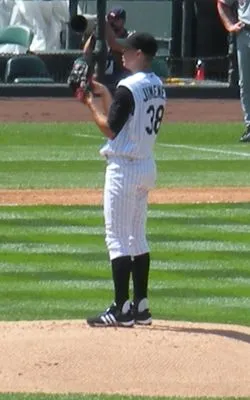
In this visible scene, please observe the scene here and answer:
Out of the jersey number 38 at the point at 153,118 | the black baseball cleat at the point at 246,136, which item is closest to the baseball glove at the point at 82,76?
the jersey number 38 at the point at 153,118

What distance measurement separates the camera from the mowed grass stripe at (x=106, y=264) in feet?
29.0

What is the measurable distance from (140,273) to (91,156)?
27.7 feet

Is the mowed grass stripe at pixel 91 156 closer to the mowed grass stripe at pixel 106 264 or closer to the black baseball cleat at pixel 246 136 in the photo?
the black baseball cleat at pixel 246 136

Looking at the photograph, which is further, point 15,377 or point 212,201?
point 212,201

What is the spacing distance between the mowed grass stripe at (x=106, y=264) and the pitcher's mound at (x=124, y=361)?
1.01m

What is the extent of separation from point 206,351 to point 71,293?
6.86ft

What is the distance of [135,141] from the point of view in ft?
24.8

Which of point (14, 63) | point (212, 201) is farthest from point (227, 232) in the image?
point (14, 63)

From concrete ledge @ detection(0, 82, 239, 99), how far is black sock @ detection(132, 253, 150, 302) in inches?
542

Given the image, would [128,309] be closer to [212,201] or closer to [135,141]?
[135,141]

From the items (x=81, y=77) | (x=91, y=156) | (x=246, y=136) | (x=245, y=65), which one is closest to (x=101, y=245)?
(x=81, y=77)

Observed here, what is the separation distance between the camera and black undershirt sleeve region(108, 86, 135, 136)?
746 centimetres

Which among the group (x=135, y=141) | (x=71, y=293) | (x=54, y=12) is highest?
(x=135, y=141)

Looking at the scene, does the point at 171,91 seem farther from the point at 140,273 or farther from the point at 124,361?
the point at 124,361
